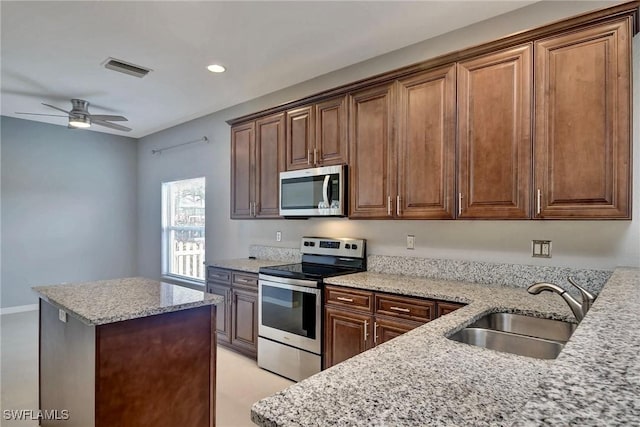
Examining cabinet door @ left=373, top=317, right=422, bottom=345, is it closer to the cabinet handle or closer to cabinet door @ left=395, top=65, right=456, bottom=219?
the cabinet handle

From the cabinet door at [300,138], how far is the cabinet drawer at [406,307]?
145 centimetres

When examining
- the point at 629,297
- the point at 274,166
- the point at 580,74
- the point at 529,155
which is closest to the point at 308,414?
the point at 629,297

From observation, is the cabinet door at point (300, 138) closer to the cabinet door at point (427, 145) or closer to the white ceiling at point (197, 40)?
the white ceiling at point (197, 40)

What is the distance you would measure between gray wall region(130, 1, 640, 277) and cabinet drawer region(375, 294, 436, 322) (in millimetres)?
658

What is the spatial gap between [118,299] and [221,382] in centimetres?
149

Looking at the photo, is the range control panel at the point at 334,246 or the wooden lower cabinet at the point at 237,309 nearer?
the range control panel at the point at 334,246

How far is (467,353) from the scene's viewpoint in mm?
1165

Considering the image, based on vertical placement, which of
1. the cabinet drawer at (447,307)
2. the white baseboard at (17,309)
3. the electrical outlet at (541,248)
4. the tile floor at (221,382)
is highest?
the electrical outlet at (541,248)

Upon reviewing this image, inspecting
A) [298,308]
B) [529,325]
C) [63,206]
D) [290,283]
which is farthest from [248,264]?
[63,206]

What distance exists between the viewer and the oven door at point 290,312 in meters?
2.85

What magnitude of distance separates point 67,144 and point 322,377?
6.31 metres

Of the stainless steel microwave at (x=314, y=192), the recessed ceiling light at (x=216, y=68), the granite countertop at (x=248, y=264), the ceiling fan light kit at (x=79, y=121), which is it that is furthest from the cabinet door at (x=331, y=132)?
the ceiling fan light kit at (x=79, y=121)

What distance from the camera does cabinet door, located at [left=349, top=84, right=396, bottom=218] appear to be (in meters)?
2.80

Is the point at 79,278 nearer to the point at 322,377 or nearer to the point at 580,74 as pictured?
the point at 322,377
